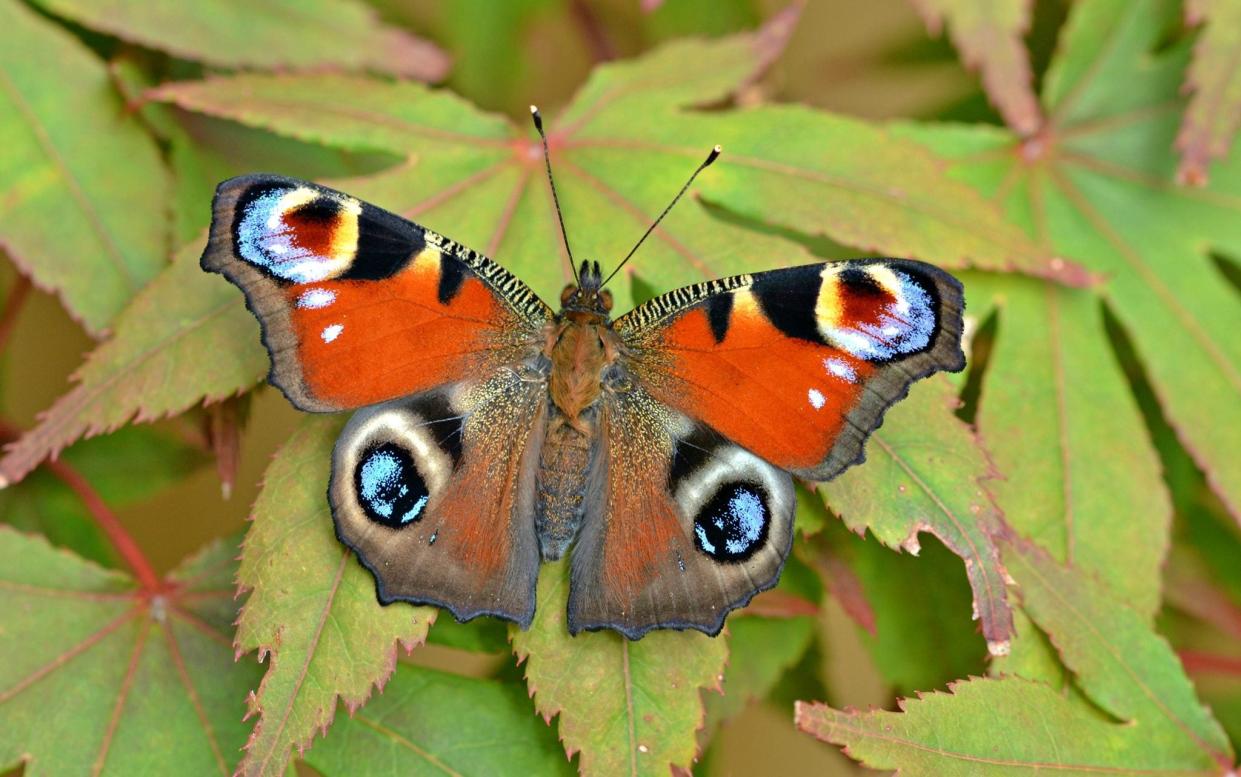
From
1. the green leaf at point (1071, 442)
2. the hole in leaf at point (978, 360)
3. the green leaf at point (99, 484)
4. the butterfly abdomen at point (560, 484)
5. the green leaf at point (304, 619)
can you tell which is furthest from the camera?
the green leaf at point (99, 484)

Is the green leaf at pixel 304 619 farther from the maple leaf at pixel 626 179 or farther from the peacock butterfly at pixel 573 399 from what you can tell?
the maple leaf at pixel 626 179

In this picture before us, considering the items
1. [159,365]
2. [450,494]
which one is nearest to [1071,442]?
[450,494]

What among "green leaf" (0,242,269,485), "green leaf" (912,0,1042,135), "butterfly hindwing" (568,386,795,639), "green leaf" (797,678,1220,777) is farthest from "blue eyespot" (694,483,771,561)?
"green leaf" (912,0,1042,135)

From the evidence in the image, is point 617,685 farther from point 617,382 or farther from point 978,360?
point 978,360

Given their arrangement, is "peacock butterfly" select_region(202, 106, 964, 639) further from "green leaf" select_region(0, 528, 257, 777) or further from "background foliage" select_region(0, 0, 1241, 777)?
"green leaf" select_region(0, 528, 257, 777)

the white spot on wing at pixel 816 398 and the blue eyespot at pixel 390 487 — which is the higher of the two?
the white spot on wing at pixel 816 398

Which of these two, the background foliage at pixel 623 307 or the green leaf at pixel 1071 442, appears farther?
the green leaf at pixel 1071 442

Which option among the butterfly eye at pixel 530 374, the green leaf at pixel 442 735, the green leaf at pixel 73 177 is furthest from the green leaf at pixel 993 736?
the green leaf at pixel 73 177
